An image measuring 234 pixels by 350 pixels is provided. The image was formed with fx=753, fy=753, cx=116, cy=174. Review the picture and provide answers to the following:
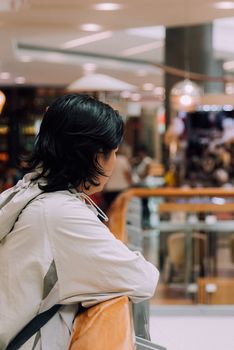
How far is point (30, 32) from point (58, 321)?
31.9 ft

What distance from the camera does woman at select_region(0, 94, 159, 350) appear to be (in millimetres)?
1565

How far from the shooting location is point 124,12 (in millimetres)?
8609

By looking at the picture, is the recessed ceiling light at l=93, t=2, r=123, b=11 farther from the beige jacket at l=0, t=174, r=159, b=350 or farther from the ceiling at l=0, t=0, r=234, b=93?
the beige jacket at l=0, t=174, r=159, b=350

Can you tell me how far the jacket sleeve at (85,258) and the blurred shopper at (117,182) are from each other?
10.0 m

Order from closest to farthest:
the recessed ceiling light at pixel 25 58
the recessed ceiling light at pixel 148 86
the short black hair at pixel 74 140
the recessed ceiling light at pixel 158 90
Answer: the short black hair at pixel 74 140
the recessed ceiling light at pixel 25 58
the recessed ceiling light at pixel 148 86
the recessed ceiling light at pixel 158 90

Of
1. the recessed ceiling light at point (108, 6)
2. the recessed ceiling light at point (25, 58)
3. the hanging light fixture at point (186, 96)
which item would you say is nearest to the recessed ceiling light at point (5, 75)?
the recessed ceiling light at point (25, 58)

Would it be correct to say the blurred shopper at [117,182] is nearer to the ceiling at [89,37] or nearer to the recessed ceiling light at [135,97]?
the ceiling at [89,37]

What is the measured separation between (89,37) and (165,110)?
1803 mm

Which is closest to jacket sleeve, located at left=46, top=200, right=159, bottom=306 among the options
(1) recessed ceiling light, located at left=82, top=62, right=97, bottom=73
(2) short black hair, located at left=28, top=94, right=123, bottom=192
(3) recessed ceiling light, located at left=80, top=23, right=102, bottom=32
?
(2) short black hair, located at left=28, top=94, right=123, bottom=192

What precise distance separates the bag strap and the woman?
0.01 m

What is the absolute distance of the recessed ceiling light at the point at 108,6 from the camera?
807cm

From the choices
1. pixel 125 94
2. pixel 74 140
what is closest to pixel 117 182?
pixel 125 94

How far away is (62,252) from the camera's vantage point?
1.57 metres

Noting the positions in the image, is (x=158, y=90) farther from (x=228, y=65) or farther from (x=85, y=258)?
(x=85, y=258)
